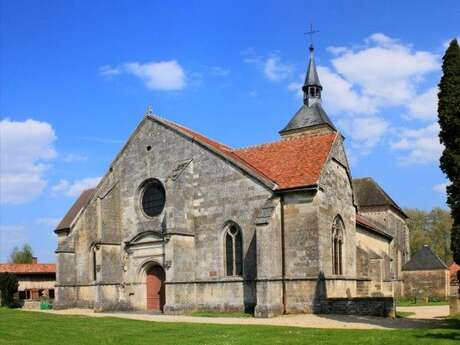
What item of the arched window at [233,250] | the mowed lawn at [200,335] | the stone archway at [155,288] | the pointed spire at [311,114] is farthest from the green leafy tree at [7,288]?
the pointed spire at [311,114]

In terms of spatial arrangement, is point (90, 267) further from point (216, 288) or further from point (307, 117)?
point (307, 117)

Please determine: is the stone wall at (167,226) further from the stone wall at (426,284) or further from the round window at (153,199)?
the stone wall at (426,284)

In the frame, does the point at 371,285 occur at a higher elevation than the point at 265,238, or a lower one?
lower

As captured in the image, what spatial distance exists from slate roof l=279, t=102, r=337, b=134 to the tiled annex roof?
77.3 feet

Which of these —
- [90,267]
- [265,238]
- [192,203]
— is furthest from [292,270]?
[90,267]

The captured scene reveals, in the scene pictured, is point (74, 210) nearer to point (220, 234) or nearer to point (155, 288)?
point (155, 288)

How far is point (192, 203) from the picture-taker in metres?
29.1

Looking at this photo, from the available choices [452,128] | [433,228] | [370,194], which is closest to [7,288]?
[452,128]

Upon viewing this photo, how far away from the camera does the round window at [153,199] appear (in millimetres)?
31203

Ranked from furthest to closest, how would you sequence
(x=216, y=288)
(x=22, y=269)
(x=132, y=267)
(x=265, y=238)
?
(x=22, y=269) → (x=132, y=267) → (x=216, y=288) → (x=265, y=238)

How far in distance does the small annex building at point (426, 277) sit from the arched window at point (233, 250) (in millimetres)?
26498

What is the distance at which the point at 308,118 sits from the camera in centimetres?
5444

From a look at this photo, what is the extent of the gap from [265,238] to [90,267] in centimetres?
1435

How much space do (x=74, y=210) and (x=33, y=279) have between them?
285 inches
